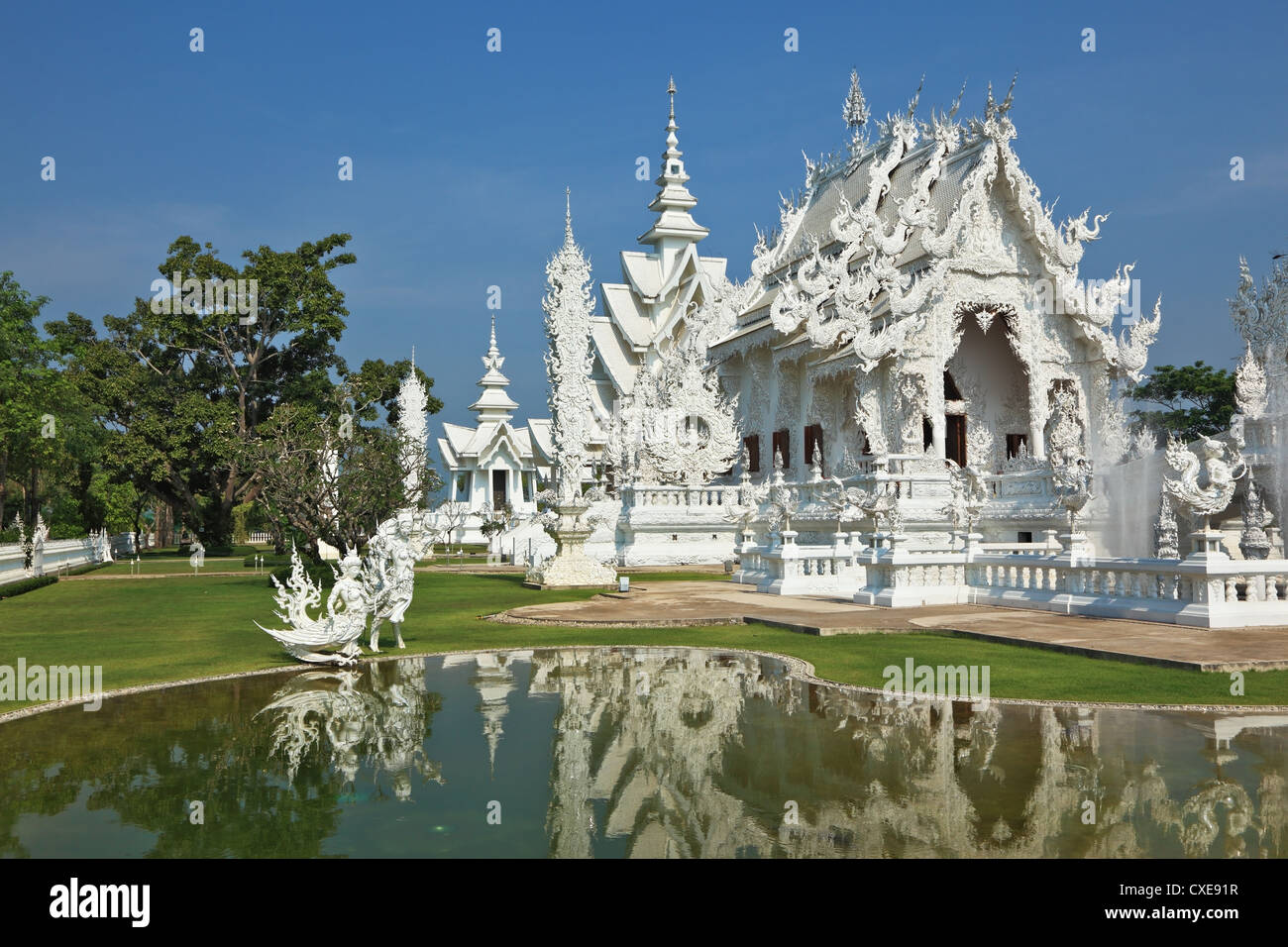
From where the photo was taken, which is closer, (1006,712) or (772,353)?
(1006,712)

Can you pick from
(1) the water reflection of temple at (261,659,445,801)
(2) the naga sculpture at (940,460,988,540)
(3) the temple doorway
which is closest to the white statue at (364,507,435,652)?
(1) the water reflection of temple at (261,659,445,801)

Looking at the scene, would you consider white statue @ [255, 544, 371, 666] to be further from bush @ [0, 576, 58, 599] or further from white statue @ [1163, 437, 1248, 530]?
bush @ [0, 576, 58, 599]

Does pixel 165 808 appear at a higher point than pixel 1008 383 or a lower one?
lower

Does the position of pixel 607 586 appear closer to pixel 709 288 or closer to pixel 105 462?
pixel 709 288

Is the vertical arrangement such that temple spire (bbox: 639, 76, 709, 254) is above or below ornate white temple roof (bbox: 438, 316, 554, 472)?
above

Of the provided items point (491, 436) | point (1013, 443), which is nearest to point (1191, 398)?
point (1013, 443)

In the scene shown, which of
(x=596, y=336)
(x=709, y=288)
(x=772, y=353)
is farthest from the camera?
(x=596, y=336)

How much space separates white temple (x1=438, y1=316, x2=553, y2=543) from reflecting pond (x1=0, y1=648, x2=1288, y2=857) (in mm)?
42837

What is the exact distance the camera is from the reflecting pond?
17.3 feet

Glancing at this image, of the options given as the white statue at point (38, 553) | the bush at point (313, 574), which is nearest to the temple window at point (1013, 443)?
the bush at point (313, 574)
